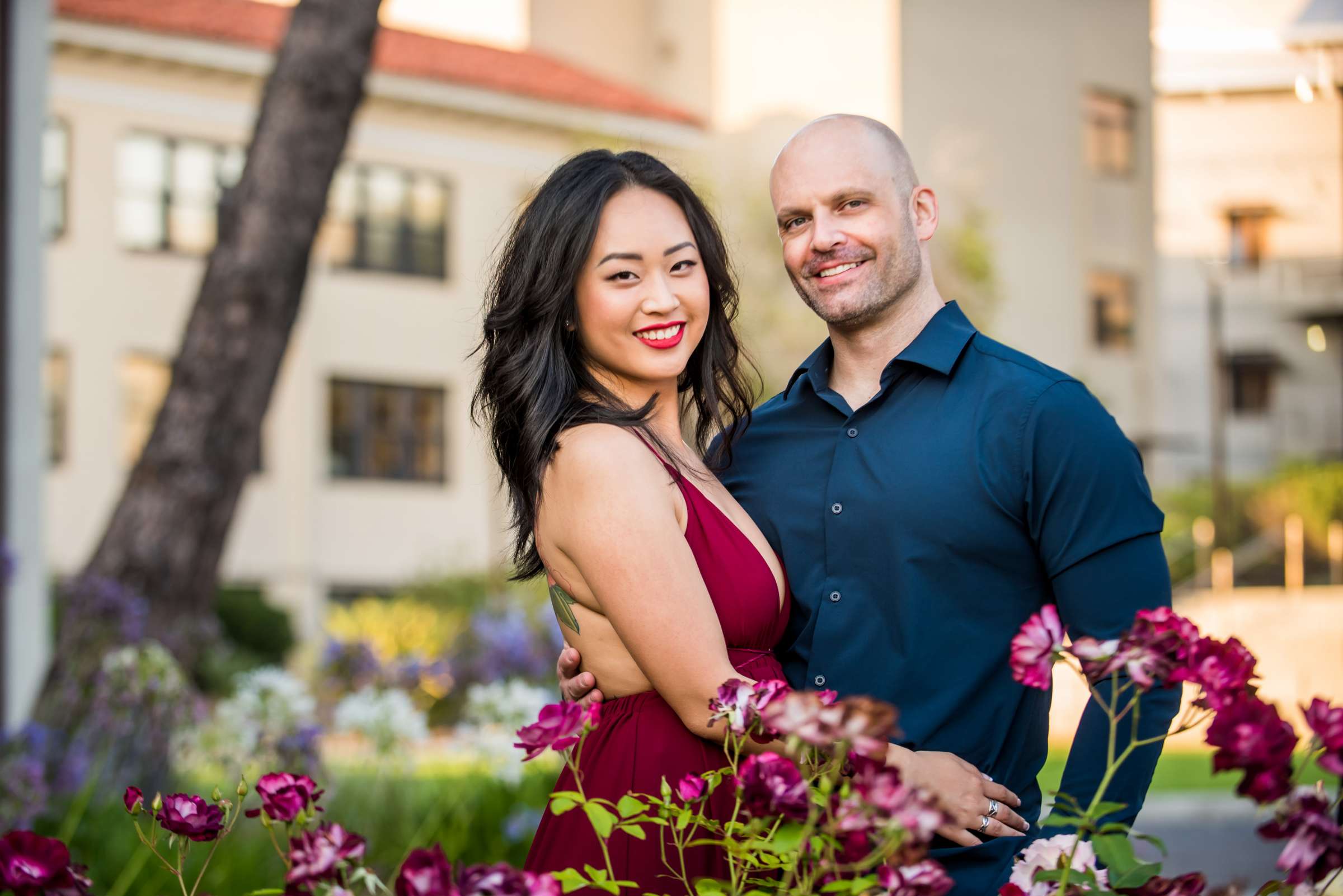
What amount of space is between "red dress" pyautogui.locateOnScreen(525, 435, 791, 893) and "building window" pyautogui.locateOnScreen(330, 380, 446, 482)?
22689 millimetres

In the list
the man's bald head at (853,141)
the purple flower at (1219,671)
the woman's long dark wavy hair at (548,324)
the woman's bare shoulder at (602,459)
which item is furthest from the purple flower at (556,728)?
the man's bald head at (853,141)

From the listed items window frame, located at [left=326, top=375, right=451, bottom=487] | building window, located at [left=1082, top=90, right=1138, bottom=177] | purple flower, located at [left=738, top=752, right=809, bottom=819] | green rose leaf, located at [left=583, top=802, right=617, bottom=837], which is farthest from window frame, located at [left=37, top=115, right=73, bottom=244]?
purple flower, located at [left=738, top=752, right=809, bottom=819]

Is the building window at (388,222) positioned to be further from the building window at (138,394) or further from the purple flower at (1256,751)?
the purple flower at (1256,751)

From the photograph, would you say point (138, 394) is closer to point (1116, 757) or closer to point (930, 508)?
point (930, 508)

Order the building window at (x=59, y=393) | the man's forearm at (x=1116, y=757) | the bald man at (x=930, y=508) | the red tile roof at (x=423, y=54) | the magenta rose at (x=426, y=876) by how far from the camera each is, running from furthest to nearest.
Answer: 1. the red tile roof at (x=423, y=54)
2. the building window at (x=59, y=393)
3. the bald man at (x=930, y=508)
4. the man's forearm at (x=1116, y=757)
5. the magenta rose at (x=426, y=876)

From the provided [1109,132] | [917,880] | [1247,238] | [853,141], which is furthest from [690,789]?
[1247,238]

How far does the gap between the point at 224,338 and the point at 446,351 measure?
18.8m

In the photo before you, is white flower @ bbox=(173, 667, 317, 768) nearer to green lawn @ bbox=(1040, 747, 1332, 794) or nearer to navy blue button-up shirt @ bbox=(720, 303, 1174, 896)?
navy blue button-up shirt @ bbox=(720, 303, 1174, 896)

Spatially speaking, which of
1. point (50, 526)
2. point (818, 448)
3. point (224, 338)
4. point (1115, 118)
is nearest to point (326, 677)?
point (224, 338)

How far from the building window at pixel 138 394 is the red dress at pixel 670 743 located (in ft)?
71.7

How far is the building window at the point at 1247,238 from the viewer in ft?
111

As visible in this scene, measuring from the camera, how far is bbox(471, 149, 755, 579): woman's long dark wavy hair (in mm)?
2859

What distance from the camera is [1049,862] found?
175 cm

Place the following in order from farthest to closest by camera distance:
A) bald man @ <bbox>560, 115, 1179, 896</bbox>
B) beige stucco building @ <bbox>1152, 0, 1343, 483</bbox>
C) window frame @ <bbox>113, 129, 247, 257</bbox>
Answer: beige stucco building @ <bbox>1152, 0, 1343, 483</bbox>
window frame @ <bbox>113, 129, 247, 257</bbox>
bald man @ <bbox>560, 115, 1179, 896</bbox>
